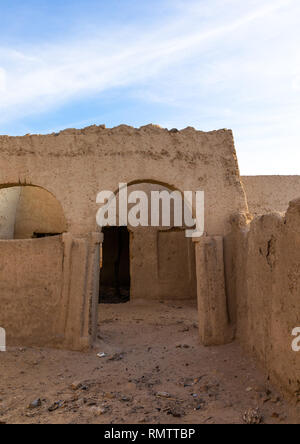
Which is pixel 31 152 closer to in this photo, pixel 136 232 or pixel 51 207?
pixel 136 232

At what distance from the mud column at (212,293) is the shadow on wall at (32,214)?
23.0 feet

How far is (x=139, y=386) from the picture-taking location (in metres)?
3.84

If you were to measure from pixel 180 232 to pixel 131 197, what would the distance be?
1.85 metres

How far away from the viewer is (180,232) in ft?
33.2

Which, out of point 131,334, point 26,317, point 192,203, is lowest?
point 131,334

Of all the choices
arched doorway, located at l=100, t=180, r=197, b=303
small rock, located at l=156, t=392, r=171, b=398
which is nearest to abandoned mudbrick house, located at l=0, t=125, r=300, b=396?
small rock, located at l=156, t=392, r=171, b=398

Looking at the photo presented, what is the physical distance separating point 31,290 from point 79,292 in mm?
715

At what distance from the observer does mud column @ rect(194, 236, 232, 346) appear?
5.00m

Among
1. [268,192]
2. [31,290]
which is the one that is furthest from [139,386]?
[268,192]

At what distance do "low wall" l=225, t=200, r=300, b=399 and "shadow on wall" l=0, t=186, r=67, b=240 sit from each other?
7.62 meters

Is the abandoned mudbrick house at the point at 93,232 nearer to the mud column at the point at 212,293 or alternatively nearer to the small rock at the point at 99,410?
the mud column at the point at 212,293

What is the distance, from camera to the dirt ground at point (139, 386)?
3045mm

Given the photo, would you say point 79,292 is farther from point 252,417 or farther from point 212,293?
point 252,417

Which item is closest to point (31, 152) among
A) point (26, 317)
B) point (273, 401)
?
point (26, 317)
